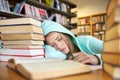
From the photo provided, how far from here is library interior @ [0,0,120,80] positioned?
321 millimetres

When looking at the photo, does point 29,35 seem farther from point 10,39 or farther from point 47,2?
point 47,2

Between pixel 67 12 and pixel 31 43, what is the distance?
10.7 ft

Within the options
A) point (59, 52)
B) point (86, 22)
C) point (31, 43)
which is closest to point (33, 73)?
point (31, 43)

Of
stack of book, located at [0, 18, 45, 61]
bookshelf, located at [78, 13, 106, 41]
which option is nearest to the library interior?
stack of book, located at [0, 18, 45, 61]

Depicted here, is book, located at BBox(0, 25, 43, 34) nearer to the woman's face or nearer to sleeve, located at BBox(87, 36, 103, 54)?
the woman's face

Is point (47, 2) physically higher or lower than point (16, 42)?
higher

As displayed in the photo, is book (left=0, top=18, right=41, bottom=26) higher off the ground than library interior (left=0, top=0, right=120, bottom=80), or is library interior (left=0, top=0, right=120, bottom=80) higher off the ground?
book (left=0, top=18, right=41, bottom=26)

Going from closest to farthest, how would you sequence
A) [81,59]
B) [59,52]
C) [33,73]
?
[33,73] → [81,59] → [59,52]

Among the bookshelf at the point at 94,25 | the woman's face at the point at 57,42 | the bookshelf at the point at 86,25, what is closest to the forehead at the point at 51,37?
the woman's face at the point at 57,42

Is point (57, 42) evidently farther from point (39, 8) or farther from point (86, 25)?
point (86, 25)

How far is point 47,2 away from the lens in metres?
3.33

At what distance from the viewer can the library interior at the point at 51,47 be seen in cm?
32

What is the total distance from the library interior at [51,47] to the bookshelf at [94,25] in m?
2.67

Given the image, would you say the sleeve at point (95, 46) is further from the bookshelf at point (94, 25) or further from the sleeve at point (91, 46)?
the bookshelf at point (94, 25)
